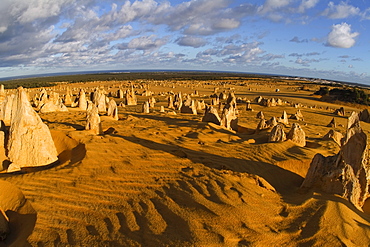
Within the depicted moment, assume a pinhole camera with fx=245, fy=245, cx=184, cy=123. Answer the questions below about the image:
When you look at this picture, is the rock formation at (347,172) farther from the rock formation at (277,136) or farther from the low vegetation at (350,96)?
the low vegetation at (350,96)

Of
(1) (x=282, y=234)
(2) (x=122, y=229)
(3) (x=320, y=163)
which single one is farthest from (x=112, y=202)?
(3) (x=320, y=163)

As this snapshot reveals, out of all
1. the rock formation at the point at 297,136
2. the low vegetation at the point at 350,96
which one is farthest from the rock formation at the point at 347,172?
the low vegetation at the point at 350,96

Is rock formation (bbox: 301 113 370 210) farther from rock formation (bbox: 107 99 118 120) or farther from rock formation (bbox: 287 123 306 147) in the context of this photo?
rock formation (bbox: 107 99 118 120)

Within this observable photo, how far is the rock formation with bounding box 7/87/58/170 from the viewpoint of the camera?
548cm

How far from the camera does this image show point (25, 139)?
5.49 meters

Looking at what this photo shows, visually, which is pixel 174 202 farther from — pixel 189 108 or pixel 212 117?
pixel 189 108

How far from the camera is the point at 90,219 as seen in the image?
365 cm

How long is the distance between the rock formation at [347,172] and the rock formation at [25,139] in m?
5.64

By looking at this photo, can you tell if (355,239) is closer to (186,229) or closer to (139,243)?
(186,229)

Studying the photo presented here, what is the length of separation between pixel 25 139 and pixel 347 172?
6520mm

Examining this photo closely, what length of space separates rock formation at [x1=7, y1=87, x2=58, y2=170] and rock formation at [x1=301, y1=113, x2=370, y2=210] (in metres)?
5.64

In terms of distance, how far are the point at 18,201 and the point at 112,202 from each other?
1652 mm

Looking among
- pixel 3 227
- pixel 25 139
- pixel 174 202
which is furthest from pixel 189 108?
pixel 3 227

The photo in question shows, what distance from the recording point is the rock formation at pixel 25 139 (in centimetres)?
548
